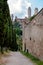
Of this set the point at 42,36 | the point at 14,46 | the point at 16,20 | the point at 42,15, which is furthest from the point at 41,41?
the point at 16,20

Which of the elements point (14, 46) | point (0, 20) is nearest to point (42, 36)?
point (0, 20)

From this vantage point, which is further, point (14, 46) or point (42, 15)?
point (14, 46)

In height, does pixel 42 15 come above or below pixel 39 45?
above

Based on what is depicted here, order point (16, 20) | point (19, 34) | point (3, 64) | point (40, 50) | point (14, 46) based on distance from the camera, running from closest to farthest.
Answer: point (3, 64) < point (40, 50) < point (14, 46) < point (19, 34) < point (16, 20)

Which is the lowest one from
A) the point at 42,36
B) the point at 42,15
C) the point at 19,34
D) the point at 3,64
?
the point at 19,34

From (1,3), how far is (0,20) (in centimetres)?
122

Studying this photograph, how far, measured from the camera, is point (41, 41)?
17328 millimetres

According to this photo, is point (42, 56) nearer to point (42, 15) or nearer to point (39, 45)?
point (39, 45)

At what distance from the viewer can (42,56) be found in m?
17.3

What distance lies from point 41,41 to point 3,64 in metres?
3.98

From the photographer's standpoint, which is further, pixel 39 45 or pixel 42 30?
pixel 39 45

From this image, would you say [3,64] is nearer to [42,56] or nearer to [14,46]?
[42,56]

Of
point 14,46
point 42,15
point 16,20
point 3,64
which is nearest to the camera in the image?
point 3,64

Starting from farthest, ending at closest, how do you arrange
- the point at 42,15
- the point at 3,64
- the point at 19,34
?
the point at 19,34 < the point at 42,15 < the point at 3,64
